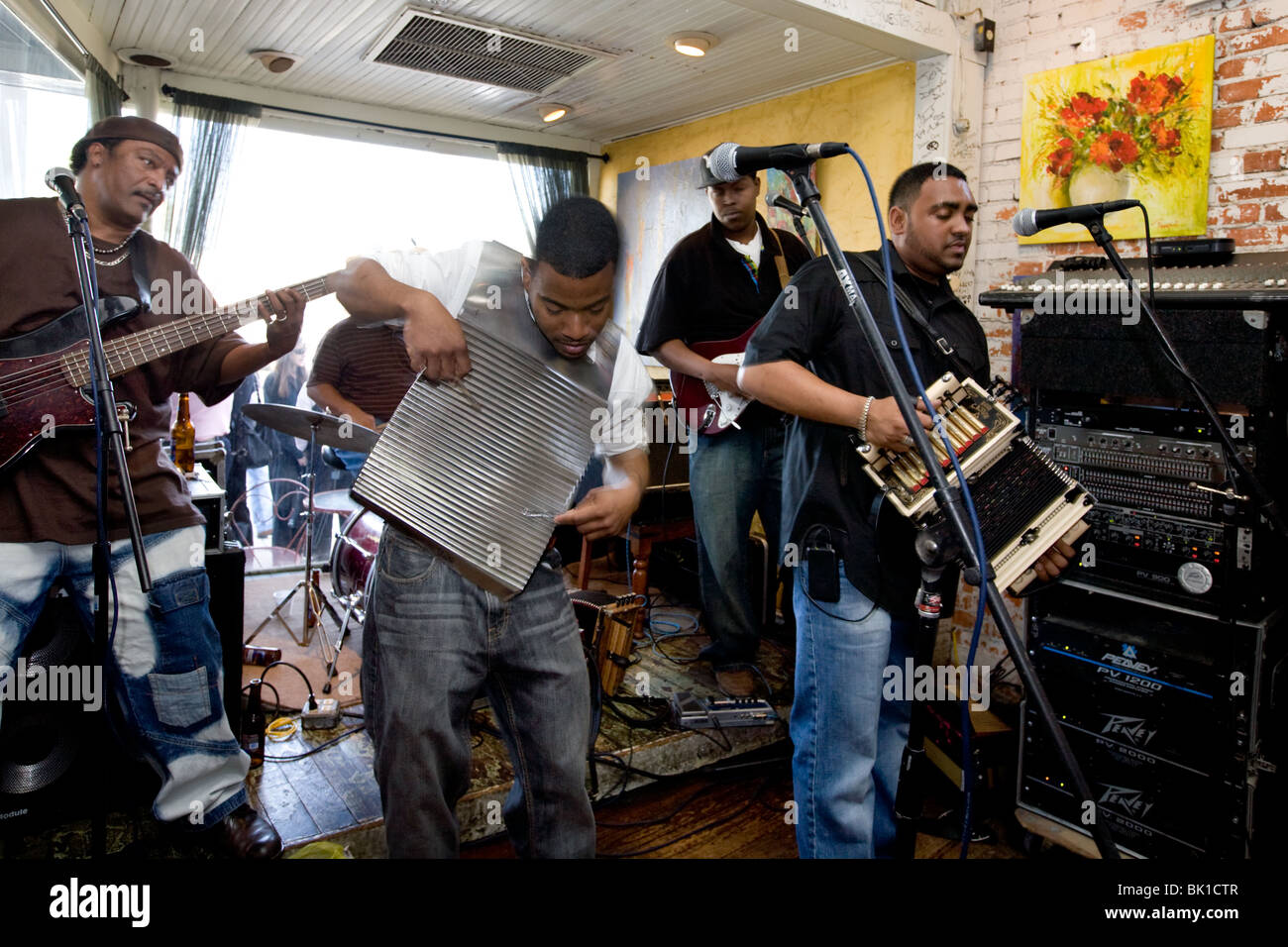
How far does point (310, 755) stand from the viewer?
3.19 m

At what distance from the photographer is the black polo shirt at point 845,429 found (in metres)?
2.21

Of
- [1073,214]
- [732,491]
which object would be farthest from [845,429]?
[732,491]

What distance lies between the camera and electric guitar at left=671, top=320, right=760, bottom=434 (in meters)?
3.54

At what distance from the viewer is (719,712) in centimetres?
356

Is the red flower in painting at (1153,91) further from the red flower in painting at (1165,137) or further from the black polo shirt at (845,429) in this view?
the black polo shirt at (845,429)

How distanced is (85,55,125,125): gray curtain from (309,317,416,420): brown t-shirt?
2.09 metres

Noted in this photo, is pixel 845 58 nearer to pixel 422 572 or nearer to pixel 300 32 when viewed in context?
pixel 300 32

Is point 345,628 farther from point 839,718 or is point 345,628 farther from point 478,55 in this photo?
point 478,55

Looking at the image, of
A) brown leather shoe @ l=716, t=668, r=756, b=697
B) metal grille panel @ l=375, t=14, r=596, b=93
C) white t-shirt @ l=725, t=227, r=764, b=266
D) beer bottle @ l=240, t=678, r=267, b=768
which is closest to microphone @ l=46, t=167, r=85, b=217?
beer bottle @ l=240, t=678, r=267, b=768

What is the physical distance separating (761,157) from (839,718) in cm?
139

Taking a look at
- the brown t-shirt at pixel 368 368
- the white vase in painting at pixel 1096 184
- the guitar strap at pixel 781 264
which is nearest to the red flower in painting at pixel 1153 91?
the white vase in painting at pixel 1096 184

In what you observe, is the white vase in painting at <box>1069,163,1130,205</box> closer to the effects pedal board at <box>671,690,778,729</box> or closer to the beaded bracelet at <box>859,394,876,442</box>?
the beaded bracelet at <box>859,394,876,442</box>

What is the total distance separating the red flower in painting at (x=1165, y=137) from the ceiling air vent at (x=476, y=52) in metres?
3.35

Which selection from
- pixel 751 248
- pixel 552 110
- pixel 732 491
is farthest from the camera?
pixel 552 110
